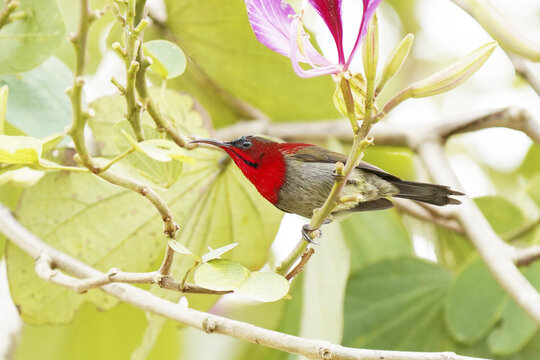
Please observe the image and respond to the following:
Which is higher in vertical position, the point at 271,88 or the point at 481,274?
the point at 271,88

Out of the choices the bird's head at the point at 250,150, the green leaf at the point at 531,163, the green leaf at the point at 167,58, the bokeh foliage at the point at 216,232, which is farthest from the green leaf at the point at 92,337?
the green leaf at the point at 531,163

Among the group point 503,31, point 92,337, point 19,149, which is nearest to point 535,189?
point 503,31

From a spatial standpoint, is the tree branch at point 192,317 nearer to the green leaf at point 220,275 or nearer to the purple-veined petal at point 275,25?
the green leaf at point 220,275

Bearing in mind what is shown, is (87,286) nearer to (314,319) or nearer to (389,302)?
(314,319)

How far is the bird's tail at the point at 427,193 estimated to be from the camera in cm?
87

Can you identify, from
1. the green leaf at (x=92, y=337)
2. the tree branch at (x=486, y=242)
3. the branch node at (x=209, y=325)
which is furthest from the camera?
the green leaf at (x=92, y=337)

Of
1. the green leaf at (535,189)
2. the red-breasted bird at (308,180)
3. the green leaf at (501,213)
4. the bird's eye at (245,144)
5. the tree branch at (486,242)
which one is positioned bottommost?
the green leaf at (501,213)

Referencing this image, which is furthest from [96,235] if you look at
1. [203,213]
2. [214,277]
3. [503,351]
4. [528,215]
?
[528,215]

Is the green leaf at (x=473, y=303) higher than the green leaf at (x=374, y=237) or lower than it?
higher

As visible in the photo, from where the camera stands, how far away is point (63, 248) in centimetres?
96

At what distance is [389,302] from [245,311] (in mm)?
287

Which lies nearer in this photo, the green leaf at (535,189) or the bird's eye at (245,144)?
the bird's eye at (245,144)

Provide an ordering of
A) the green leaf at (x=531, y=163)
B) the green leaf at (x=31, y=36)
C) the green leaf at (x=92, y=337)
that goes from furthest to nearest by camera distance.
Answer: the green leaf at (x=531, y=163), the green leaf at (x=92, y=337), the green leaf at (x=31, y=36)

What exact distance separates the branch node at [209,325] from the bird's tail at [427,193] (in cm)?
38
